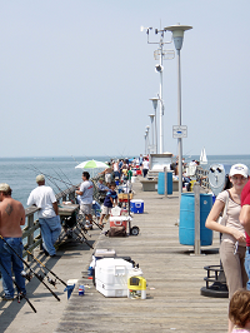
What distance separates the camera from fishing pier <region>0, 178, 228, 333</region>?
16.9 ft

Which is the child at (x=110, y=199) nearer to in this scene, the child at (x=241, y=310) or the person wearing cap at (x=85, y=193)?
the person wearing cap at (x=85, y=193)

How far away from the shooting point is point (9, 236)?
323 inches

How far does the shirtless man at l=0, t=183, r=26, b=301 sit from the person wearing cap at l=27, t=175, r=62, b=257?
9.36 feet

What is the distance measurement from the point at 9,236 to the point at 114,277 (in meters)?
2.75

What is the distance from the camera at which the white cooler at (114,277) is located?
20.0 ft

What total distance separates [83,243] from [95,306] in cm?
845

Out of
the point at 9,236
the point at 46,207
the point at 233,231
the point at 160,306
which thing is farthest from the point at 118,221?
the point at 233,231

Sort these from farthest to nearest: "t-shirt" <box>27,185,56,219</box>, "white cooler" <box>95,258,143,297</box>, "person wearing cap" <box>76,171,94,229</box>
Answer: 1. "person wearing cap" <box>76,171,94,229</box>
2. "t-shirt" <box>27,185,56,219</box>
3. "white cooler" <box>95,258,143,297</box>

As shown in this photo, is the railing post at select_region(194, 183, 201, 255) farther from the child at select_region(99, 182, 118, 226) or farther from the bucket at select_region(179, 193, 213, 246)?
the child at select_region(99, 182, 118, 226)

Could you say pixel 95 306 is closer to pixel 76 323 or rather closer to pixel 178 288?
pixel 76 323

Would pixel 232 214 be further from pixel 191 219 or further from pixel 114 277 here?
pixel 191 219

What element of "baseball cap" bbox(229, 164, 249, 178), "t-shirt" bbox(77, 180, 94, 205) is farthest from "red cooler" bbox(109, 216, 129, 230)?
"baseball cap" bbox(229, 164, 249, 178)

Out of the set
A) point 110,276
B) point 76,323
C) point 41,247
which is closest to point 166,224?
point 41,247

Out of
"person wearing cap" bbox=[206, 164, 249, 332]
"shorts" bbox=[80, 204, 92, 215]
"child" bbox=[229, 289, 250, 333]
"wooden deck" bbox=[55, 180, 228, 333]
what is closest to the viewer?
"child" bbox=[229, 289, 250, 333]
